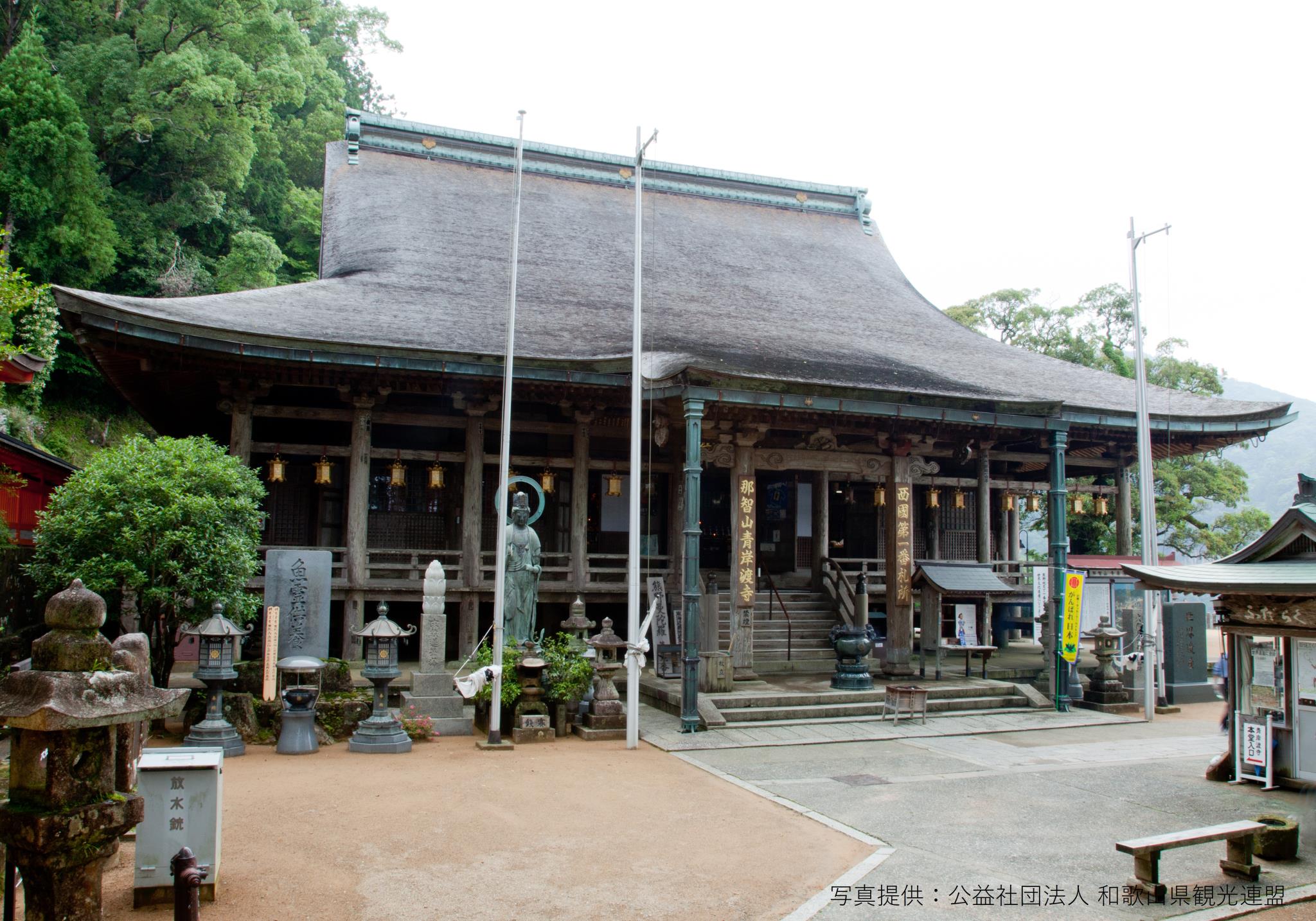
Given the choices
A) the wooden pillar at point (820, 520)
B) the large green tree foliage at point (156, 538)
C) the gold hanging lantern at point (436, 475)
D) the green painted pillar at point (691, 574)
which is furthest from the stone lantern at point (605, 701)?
the wooden pillar at point (820, 520)

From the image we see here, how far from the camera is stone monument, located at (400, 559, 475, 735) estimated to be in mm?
12133

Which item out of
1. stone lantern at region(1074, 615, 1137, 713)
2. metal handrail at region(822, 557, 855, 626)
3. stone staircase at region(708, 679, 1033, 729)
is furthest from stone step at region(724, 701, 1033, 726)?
metal handrail at region(822, 557, 855, 626)

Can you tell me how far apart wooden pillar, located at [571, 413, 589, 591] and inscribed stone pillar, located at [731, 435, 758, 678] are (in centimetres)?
332

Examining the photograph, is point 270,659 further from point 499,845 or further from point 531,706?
point 499,845

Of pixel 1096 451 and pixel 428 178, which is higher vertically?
pixel 428 178

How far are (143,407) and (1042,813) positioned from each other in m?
17.6

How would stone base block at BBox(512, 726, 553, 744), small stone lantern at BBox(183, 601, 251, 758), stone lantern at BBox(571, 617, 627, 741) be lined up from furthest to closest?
stone lantern at BBox(571, 617, 627, 741), stone base block at BBox(512, 726, 553, 744), small stone lantern at BBox(183, 601, 251, 758)

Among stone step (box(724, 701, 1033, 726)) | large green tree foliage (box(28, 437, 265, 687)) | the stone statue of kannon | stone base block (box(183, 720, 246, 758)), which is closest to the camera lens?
stone base block (box(183, 720, 246, 758))

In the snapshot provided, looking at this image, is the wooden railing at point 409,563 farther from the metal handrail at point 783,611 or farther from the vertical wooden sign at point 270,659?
the metal handrail at point 783,611

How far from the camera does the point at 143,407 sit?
60.6 feet

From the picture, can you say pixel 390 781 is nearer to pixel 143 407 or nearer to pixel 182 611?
pixel 182 611

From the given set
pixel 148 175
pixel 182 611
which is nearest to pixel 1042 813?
pixel 182 611

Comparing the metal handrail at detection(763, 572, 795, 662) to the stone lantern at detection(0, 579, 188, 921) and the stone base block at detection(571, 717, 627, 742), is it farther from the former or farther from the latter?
the stone lantern at detection(0, 579, 188, 921)

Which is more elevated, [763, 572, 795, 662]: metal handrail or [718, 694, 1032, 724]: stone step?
[763, 572, 795, 662]: metal handrail
